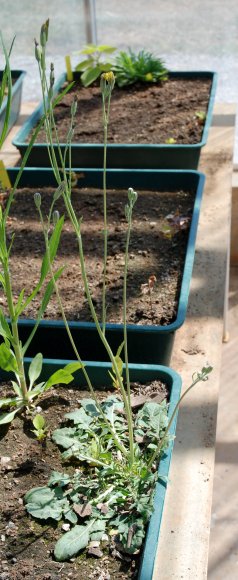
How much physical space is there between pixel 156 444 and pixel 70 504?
0.13 meters

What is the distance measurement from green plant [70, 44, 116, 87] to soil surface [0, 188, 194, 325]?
0.53m

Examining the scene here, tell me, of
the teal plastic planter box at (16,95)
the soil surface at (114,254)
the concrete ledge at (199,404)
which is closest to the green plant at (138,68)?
the teal plastic planter box at (16,95)

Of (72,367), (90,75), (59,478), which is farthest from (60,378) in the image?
(90,75)

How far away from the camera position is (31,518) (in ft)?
2.76

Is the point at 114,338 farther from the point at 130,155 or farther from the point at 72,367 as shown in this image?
the point at 130,155

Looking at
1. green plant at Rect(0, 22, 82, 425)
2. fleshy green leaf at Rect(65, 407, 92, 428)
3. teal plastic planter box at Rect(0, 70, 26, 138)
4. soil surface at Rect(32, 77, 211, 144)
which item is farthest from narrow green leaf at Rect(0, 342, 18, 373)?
teal plastic planter box at Rect(0, 70, 26, 138)

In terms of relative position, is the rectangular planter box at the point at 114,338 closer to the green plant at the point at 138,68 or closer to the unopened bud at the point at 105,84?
the unopened bud at the point at 105,84

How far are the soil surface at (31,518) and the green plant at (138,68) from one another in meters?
1.17

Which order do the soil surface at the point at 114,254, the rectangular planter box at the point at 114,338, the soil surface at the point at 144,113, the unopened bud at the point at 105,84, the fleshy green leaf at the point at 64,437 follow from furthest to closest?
Answer: 1. the soil surface at the point at 144,113
2. the soil surface at the point at 114,254
3. the rectangular planter box at the point at 114,338
4. the fleshy green leaf at the point at 64,437
5. the unopened bud at the point at 105,84

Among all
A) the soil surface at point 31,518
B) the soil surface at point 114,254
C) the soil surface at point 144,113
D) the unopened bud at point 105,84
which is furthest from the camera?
the soil surface at point 144,113

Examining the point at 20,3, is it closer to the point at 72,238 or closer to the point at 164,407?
the point at 72,238

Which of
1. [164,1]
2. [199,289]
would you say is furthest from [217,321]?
[164,1]

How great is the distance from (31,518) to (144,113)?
122cm

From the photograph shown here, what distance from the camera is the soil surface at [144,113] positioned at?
1682 millimetres
